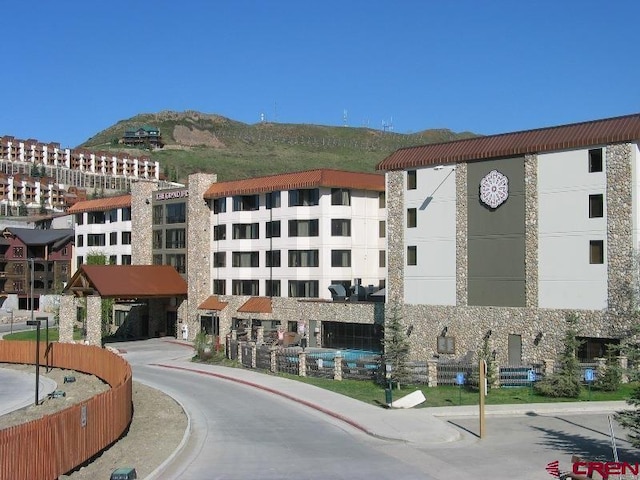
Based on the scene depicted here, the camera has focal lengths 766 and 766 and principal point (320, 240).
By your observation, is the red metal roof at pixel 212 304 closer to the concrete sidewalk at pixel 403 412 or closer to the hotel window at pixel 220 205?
the hotel window at pixel 220 205

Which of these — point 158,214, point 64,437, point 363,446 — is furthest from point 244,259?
point 64,437

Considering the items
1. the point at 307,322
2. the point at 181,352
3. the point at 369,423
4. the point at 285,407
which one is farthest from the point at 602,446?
the point at 181,352

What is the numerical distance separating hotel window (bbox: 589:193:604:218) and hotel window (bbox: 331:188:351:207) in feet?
79.5

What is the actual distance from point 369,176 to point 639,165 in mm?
27020

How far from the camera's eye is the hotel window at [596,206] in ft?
125

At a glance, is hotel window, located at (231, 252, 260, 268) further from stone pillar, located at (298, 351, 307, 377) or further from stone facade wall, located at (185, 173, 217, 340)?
stone pillar, located at (298, 351, 307, 377)

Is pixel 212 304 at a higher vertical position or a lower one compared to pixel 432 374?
higher

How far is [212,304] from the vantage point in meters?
65.2

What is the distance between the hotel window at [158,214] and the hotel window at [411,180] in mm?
30421

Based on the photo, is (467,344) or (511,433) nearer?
(511,433)

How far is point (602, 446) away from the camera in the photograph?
23.1m

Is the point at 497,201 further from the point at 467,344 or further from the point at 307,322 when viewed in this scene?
the point at 307,322

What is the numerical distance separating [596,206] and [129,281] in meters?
39.0

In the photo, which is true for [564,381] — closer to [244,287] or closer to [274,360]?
[274,360]
